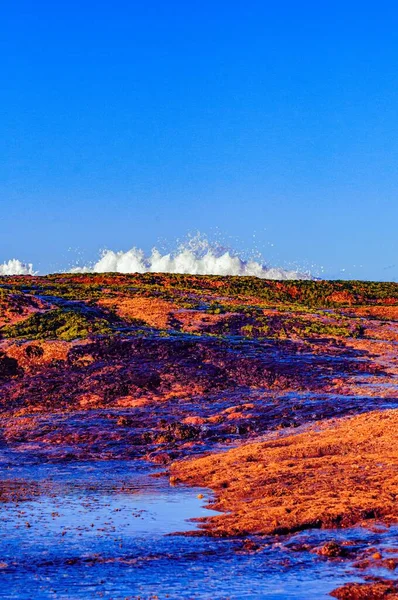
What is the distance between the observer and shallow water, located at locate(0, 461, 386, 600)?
11.7 meters

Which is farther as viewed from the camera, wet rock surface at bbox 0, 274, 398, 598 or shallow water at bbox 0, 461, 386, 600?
wet rock surface at bbox 0, 274, 398, 598

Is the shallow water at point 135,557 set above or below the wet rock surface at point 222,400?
below

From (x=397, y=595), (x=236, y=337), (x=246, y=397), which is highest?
(x=236, y=337)

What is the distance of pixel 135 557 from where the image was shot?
13.7 metres

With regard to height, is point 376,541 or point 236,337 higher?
point 236,337

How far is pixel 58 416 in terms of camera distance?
33625mm

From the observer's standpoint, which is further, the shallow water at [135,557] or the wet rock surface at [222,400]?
the wet rock surface at [222,400]

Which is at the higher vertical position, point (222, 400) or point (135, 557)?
point (222, 400)

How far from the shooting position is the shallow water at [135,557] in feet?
38.4

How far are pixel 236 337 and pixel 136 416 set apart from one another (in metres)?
15.4

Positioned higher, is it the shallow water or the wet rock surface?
the wet rock surface

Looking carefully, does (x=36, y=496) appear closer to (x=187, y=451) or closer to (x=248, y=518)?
(x=248, y=518)

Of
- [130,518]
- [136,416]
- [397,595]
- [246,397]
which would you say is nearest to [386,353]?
[246,397]

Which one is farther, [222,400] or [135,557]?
[222,400]
